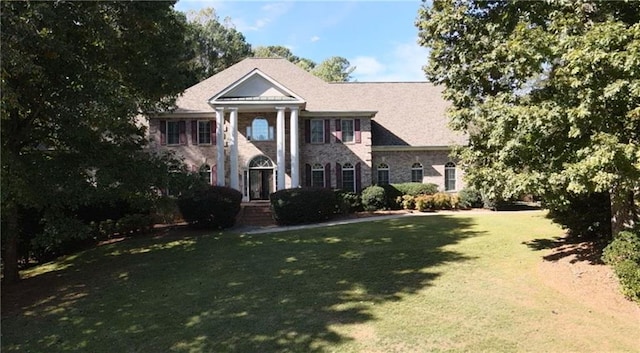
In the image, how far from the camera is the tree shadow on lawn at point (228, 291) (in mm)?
7066

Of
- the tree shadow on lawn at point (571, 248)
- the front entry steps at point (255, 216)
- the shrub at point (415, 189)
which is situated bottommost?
the tree shadow on lawn at point (571, 248)

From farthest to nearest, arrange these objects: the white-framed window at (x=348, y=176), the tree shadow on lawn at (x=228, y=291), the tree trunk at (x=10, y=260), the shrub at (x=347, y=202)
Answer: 1. the white-framed window at (x=348, y=176)
2. the shrub at (x=347, y=202)
3. the tree trunk at (x=10, y=260)
4. the tree shadow on lawn at (x=228, y=291)

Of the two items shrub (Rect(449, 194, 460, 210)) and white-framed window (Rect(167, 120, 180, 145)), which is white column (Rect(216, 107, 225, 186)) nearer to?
white-framed window (Rect(167, 120, 180, 145))

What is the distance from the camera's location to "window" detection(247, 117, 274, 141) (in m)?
24.4

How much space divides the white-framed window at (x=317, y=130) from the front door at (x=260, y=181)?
3.02 metres

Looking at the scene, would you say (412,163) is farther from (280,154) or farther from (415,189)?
(280,154)

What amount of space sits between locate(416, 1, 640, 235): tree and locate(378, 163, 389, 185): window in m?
14.2

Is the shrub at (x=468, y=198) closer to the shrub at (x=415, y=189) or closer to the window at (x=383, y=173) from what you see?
the shrub at (x=415, y=189)

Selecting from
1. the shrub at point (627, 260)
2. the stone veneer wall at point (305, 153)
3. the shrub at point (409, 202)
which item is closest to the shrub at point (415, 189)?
the shrub at point (409, 202)

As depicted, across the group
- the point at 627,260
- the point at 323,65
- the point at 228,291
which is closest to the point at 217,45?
the point at 323,65

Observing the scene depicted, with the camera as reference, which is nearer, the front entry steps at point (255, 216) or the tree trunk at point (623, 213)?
the tree trunk at point (623, 213)

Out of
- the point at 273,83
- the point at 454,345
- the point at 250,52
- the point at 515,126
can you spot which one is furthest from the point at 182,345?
the point at 250,52

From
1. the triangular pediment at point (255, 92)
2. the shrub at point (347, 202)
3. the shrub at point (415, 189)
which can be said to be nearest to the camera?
the shrub at point (347, 202)

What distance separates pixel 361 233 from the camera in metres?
14.6
